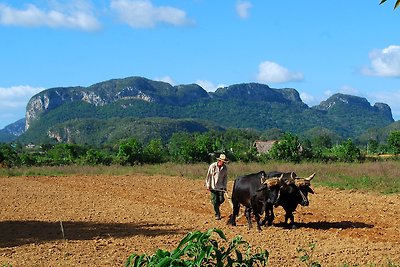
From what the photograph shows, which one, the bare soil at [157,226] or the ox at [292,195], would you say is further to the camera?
the ox at [292,195]

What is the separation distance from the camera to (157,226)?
14.8 meters

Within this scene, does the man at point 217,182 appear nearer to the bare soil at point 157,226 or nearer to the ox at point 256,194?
the bare soil at point 157,226

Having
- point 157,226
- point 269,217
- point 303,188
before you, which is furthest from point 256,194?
point 157,226

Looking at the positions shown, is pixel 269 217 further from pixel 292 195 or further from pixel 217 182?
pixel 217 182

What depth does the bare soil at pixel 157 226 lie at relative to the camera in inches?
431

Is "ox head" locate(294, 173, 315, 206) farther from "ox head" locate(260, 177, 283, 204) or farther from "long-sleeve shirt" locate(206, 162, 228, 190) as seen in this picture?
"long-sleeve shirt" locate(206, 162, 228, 190)

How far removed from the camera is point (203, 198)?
2123 cm

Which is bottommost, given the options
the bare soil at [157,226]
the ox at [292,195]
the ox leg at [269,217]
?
the bare soil at [157,226]

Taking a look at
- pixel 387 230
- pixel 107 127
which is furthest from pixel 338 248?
pixel 107 127

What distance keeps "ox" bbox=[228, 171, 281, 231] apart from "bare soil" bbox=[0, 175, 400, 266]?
425 mm

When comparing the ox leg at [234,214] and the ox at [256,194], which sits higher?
the ox at [256,194]

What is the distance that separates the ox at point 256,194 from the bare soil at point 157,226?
43 cm

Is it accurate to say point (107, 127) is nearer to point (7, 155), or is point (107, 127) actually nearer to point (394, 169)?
point (7, 155)

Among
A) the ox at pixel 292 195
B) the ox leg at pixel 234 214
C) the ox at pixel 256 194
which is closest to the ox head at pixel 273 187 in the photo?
the ox at pixel 256 194
